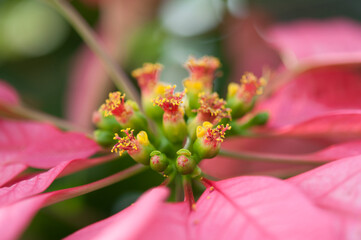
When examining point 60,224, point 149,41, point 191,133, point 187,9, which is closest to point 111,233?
point 191,133

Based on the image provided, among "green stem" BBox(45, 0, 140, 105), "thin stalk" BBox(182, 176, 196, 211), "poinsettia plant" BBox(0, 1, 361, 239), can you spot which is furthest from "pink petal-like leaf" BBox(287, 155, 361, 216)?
"green stem" BBox(45, 0, 140, 105)

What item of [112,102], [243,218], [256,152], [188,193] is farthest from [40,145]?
[256,152]

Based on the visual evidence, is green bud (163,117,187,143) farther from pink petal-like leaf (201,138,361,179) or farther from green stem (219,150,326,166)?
pink petal-like leaf (201,138,361,179)

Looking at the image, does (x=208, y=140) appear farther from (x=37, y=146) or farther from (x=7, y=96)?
(x=7, y=96)

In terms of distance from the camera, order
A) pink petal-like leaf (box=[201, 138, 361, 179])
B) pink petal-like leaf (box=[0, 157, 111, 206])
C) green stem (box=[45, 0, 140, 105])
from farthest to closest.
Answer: pink petal-like leaf (box=[201, 138, 361, 179])
green stem (box=[45, 0, 140, 105])
pink petal-like leaf (box=[0, 157, 111, 206])

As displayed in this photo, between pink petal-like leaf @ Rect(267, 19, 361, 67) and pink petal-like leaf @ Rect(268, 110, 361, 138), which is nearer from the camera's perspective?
pink petal-like leaf @ Rect(268, 110, 361, 138)

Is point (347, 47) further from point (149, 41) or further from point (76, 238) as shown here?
point (76, 238)

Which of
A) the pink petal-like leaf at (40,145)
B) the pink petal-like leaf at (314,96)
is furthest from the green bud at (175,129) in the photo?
the pink petal-like leaf at (314,96)
